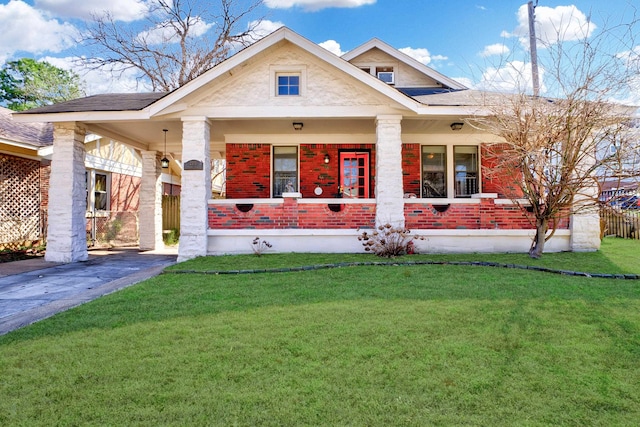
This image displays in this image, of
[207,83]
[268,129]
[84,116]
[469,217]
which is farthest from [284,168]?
[469,217]

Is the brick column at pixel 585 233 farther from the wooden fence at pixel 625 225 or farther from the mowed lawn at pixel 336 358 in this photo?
the mowed lawn at pixel 336 358

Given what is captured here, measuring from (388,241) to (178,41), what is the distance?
20115 mm

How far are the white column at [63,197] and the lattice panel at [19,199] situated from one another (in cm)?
340

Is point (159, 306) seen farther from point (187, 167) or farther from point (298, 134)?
point (298, 134)

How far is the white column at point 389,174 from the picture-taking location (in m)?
9.00

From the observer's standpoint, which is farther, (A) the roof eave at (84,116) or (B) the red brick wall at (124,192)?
(B) the red brick wall at (124,192)

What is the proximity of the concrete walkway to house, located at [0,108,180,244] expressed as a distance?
6.07 ft

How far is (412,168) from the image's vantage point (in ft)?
37.7

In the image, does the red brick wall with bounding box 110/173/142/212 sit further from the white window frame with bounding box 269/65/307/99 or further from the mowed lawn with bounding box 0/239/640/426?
the mowed lawn with bounding box 0/239/640/426

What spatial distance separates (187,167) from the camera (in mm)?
8930

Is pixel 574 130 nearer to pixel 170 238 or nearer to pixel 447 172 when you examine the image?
pixel 447 172

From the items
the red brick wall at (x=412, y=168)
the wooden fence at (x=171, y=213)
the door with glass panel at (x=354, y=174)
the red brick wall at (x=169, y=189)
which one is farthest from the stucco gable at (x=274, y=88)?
the red brick wall at (x=169, y=189)

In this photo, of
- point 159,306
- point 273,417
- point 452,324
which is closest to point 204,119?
point 159,306

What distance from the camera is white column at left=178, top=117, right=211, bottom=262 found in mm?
8938
